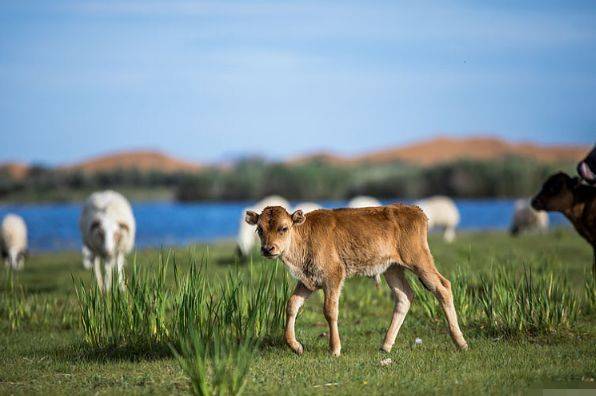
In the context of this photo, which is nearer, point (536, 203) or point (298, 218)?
point (298, 218)

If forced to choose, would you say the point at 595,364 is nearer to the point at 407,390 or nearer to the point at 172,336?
the point at 407,390

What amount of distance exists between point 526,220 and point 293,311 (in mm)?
22534

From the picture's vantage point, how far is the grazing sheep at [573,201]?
42.1ft

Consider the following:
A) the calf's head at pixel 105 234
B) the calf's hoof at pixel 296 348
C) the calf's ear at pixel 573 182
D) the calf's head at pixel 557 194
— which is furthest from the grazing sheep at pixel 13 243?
the calf's hoof at pixel 296 348

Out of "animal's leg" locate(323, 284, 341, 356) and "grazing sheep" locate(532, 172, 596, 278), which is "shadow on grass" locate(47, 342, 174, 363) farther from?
"grazing sheep" locate(532, 172, 596, 278)

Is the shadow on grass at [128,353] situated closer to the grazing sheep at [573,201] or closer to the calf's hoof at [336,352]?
the calf's hoof at [336,352]

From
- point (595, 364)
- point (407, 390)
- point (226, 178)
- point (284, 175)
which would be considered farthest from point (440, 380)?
point (226, 178)

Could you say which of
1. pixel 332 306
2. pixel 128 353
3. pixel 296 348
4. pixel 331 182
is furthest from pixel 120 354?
pixel 331 182

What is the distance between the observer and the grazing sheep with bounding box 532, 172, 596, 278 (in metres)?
12.8

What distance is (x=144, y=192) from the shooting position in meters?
73.1

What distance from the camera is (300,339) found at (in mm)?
9773

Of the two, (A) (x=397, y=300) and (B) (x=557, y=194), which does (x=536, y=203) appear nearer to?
(B) (x=557, y=194)

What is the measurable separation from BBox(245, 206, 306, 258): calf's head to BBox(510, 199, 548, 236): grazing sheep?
22.2 metres

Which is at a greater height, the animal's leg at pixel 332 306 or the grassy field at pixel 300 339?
the animal's leg at pixel 332 306
